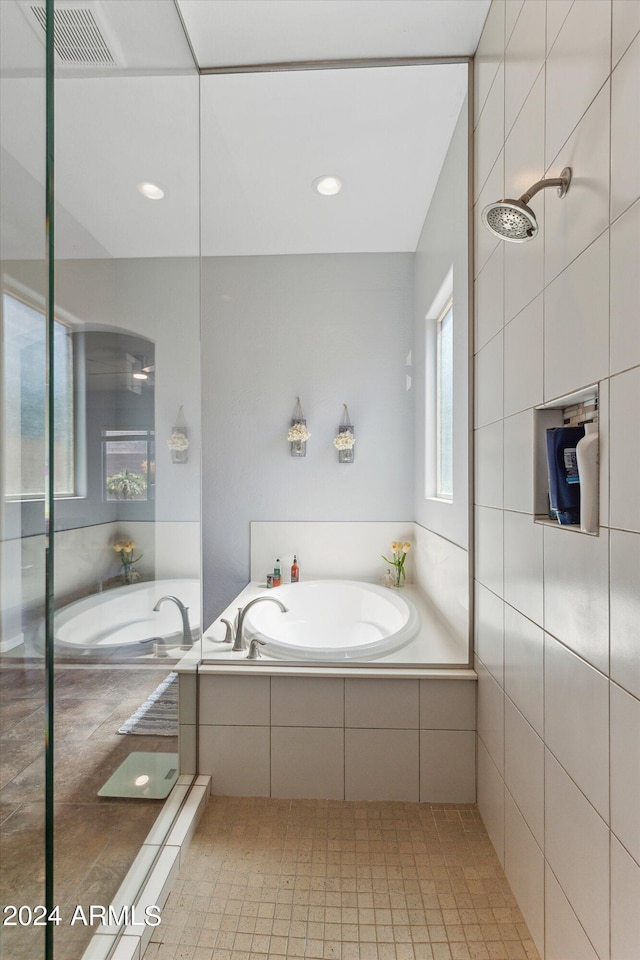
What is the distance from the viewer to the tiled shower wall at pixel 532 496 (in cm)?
89

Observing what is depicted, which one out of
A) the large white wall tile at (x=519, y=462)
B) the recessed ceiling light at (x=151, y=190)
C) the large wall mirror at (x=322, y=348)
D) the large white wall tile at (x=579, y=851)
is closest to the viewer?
the large white wall tile at (x=579, y=851)

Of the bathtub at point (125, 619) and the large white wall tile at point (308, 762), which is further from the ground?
the bathtub at point (125, 619)

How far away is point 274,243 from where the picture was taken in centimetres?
211

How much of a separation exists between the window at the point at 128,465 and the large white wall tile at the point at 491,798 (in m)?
1.38

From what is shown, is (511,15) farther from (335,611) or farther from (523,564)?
(335,611)

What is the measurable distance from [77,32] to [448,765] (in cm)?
231

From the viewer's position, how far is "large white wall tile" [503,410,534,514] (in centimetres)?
137

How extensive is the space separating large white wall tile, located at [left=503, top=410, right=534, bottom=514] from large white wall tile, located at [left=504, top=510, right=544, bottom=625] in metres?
0.04

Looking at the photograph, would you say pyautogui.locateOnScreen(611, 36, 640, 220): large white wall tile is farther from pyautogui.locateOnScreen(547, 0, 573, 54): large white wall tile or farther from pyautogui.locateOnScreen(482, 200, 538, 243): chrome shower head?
pyautogui.locateOnScreen(547, 0, 573, 54): large white wall tile

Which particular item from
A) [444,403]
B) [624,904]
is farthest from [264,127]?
[624,904]

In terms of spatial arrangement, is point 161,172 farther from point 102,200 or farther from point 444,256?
point 444,256

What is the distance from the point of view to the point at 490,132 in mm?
1686

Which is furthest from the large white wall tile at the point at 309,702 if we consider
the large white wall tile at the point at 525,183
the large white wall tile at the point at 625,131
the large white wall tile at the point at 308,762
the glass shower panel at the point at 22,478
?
the large white wall tile at the point at 625,131

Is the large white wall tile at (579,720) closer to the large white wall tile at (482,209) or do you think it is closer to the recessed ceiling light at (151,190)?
the large white wall tile at (482,209)
